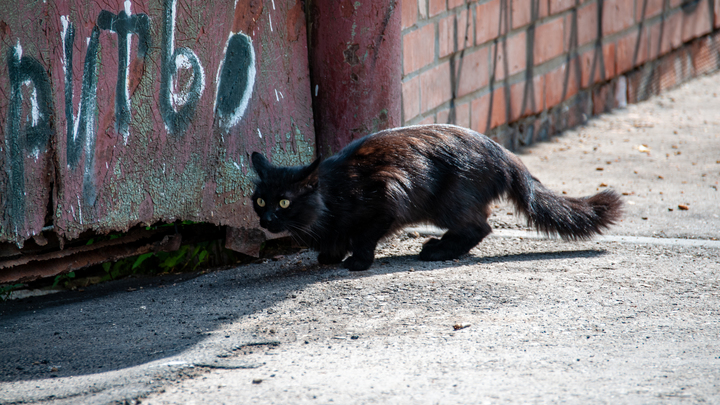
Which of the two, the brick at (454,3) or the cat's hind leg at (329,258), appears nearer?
the cat's hind leg at (329,258)

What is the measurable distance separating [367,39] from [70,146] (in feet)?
5.53

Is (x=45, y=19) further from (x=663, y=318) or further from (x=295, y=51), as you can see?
(x=663, y=318)

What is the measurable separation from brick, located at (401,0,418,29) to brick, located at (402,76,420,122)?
0.37 metres

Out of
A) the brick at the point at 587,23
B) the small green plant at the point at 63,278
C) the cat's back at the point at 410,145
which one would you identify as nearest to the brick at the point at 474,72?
the brick at the point at 587,23

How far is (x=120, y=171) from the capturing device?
3.75m

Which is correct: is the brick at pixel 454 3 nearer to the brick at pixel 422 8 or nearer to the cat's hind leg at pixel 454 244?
the brick at pixel 422 8

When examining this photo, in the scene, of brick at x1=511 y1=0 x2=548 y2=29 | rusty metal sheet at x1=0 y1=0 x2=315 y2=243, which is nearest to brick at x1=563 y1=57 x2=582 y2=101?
brick at x1=511 y1=0 x2=548 y2=29

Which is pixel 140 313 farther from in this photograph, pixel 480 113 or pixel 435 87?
pixel 480 113

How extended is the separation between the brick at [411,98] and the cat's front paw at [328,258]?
1259 millimetres

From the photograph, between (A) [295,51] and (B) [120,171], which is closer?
(B) [120,171]

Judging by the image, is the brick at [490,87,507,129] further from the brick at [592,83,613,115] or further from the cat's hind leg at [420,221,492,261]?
the cat's hind leg at [420,221,492,261]

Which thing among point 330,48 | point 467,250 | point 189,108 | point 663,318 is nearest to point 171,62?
point 189,108

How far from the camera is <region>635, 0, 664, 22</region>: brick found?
7.93 metres

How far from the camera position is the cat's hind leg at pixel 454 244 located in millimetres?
4137
